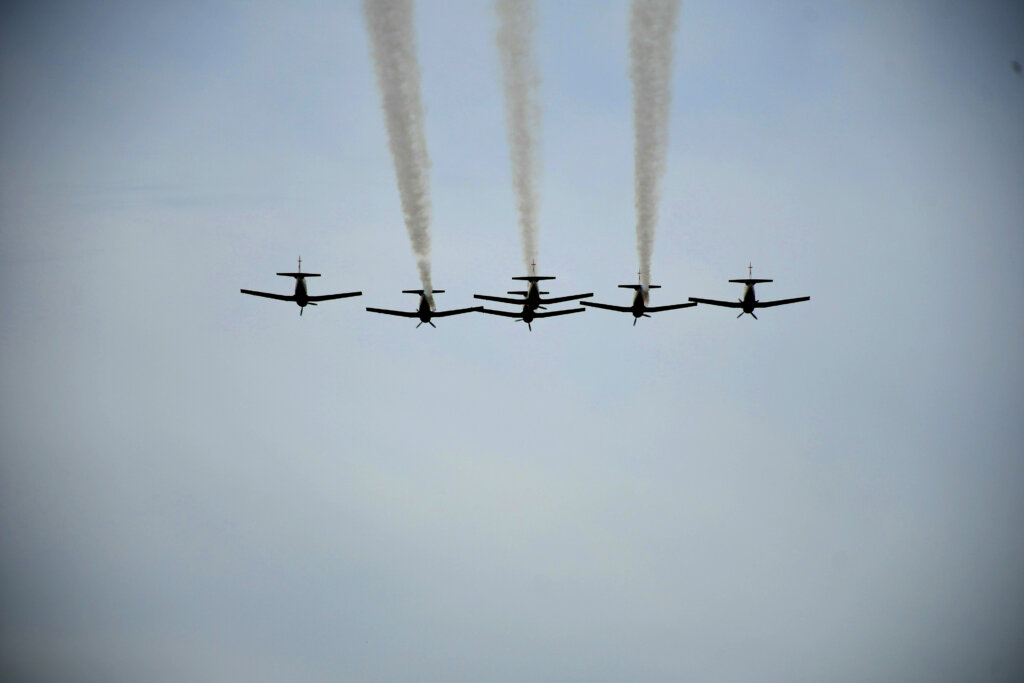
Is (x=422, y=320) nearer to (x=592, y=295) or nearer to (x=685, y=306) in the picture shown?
(x=592, y=295)

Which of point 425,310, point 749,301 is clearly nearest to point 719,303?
point 749,301

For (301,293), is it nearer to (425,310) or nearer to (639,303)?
(425,310)

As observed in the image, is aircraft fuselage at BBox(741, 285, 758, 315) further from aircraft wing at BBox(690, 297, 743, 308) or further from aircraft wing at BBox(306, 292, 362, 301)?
aircraft wing at BBox(306, 292, 362, 301)

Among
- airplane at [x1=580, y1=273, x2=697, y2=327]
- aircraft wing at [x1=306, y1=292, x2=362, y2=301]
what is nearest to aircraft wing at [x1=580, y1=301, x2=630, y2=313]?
airplane at [x1=580, y1=273, x2=697, y2=327]

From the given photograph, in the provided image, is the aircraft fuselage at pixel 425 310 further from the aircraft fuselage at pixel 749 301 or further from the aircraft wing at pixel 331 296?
the aircraft fuselage at pixel 749 301

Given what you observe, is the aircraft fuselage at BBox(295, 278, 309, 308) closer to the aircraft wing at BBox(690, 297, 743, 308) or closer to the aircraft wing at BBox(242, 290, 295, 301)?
the aircraft wing at BBox(242, 290, 295, 301)

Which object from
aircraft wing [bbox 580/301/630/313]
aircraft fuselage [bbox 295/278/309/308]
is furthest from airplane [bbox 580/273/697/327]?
aircraft fuselage [bbox 295/278/309/308]

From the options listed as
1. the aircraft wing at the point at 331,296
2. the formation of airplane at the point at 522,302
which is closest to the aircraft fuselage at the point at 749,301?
the formation of airplane at the point at 522,302

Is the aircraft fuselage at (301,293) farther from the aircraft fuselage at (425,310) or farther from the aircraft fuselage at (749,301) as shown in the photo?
the aircraft fuselage at (749,301)

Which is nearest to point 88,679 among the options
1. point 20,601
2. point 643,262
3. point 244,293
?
point 20,601

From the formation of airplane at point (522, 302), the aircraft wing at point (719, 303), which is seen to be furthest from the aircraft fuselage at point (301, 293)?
the aircraft wing at point (719, 303)

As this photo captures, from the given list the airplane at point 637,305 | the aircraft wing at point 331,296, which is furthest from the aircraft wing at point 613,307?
the aircraft wing at point 331,296

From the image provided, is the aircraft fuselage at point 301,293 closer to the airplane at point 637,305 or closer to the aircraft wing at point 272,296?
the aircraft wing at point 272,296

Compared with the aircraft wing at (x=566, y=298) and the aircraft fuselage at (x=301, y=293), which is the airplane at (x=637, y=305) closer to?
the aircraft wing at (x=566, y=298)
